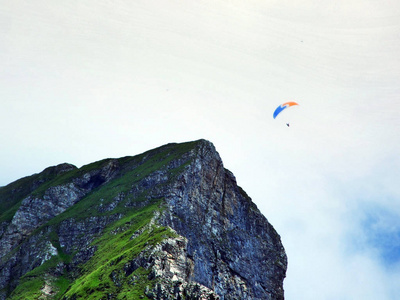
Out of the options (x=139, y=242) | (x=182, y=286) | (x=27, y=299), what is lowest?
(x=27, y=299)

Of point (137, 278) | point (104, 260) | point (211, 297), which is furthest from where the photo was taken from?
point (104, 260)

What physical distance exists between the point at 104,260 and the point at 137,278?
1373 inches

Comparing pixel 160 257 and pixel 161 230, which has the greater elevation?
pixel 161 230

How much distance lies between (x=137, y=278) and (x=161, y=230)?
3141cm

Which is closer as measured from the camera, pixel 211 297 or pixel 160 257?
pixel 211 297

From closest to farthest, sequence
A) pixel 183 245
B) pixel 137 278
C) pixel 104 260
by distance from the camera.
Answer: pixel 137 278 → pixel 183 245 → pixel 104 260

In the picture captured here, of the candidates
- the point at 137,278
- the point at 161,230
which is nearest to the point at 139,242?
the point at 161,230

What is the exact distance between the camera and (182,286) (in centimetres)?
16350

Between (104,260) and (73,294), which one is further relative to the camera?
(104,260)

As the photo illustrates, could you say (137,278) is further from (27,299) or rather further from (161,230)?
(27,299)

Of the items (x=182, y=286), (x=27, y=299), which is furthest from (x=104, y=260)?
(x=182, y=286)

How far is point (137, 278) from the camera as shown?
552 ft

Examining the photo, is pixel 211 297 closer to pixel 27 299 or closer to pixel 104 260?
pixel 104 260

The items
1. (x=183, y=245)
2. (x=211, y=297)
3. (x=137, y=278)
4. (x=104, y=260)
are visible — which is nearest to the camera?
(x=211, y=297)
